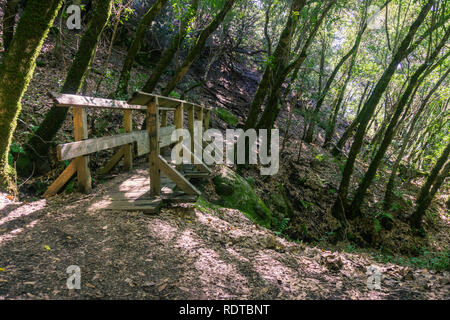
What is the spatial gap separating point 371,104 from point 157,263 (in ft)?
28.9

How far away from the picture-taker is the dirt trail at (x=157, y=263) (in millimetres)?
2744

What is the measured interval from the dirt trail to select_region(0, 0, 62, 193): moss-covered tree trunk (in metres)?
1.32

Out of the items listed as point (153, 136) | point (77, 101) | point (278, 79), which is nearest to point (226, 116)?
point (278, 79)

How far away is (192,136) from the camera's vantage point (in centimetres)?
711

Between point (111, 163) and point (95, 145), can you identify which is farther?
point (111, 163)

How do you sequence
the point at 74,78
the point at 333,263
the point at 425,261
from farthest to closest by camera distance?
the point at 425,261 → the point at 74,78 → the point at 333,263

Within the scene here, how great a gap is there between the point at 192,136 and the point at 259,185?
Answer: 3.90 meters

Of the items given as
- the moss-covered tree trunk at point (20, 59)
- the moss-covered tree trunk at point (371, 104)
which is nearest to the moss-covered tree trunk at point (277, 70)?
the moss-covered tree trunk at point (371, 104)

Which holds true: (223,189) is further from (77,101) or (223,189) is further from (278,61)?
(278,61)

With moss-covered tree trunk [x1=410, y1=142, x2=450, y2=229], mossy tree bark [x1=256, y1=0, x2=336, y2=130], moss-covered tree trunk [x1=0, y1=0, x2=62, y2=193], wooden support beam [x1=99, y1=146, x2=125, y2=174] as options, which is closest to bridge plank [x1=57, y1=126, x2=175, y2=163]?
moss-covered tree trunk [x1=0, y1=0, x2=62, y2=193]

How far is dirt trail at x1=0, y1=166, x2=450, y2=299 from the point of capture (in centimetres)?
274

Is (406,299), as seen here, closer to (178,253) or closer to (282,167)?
(178,253)

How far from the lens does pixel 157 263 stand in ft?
10.7
